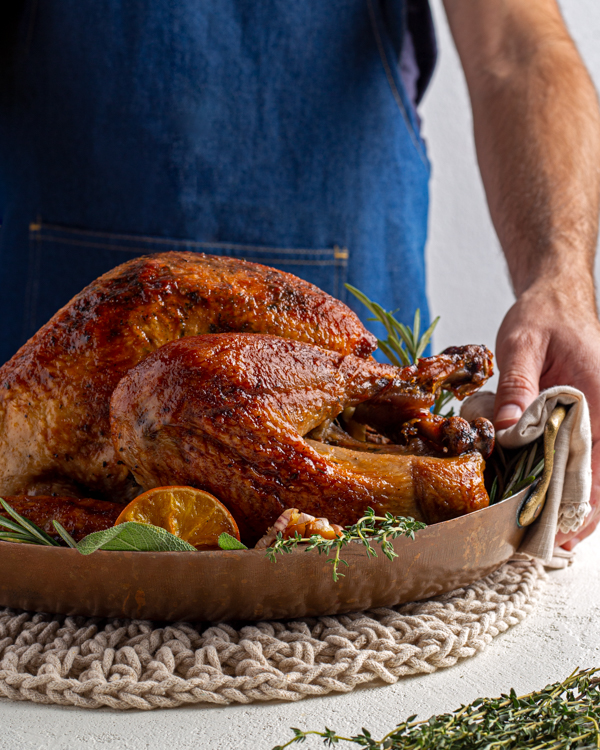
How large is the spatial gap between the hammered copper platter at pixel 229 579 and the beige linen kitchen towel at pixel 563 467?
0.18m

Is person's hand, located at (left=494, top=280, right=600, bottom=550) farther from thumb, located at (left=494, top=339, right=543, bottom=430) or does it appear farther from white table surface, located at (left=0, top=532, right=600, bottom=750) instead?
white table surface, located at (left=0, top=532, right=600, bottom=750)

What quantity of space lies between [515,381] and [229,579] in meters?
0.75

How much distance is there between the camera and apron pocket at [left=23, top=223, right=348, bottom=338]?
218 centimetres

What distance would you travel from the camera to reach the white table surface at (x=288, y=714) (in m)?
0.81

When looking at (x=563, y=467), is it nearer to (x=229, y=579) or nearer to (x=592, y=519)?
(x=592, y=519)

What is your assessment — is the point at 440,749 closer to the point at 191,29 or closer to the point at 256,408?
the point at 256,408

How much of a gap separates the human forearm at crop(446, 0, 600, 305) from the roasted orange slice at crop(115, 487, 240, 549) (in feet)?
3.41

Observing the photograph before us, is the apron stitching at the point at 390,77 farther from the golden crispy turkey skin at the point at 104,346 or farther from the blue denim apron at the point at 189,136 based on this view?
the golden crispy turkey skin at the point at 104,346

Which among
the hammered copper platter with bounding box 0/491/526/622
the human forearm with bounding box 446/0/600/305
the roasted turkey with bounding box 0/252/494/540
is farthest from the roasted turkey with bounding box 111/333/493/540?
the human forearm with bounding box 446/0/600/305

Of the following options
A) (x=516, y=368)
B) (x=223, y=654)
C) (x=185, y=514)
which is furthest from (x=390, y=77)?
(x=223, y=654)

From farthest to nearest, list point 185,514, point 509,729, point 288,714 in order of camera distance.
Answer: point 185,514 < point 288,714 < point 509,729

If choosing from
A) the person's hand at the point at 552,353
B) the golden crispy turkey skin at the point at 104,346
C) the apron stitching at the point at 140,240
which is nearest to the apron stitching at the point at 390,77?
the apron stitching at the point at 140,240

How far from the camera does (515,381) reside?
1.38m

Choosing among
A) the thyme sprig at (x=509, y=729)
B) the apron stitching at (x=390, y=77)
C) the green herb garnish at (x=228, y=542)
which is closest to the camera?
the thyme sprig at (x=509, y=729)
